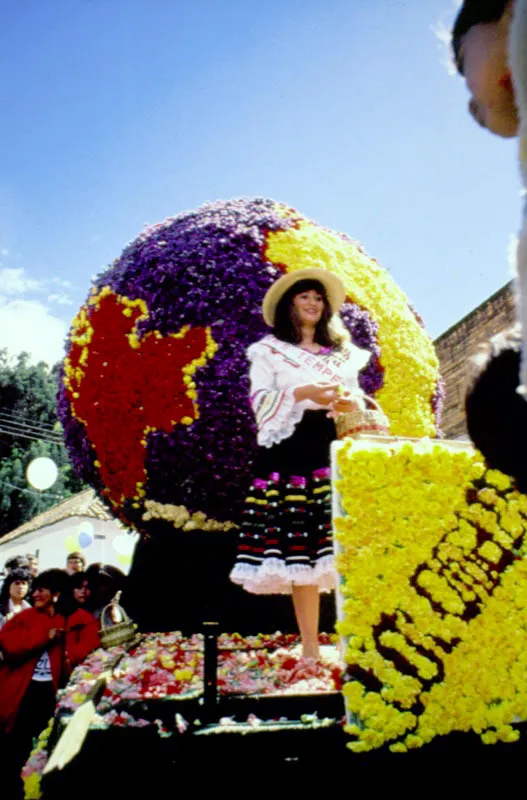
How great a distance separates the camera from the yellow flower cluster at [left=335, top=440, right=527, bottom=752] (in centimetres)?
205

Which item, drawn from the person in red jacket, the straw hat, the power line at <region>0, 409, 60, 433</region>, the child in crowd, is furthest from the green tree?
the child in crowd

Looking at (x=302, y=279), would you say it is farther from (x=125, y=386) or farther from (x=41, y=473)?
(x=41, y=473)

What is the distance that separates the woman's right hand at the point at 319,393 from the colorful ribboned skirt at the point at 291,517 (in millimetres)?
240

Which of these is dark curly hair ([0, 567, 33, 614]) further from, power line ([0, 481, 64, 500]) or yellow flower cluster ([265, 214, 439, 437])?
power line ([0, 481, 64, 500])

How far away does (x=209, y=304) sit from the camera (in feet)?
12.4

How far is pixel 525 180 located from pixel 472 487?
1749 mm

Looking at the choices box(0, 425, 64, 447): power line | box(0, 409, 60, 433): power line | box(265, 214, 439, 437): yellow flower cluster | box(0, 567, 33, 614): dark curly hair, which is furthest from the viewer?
box(0, 409, 60, 433): power line

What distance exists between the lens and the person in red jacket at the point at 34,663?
12.1 feet

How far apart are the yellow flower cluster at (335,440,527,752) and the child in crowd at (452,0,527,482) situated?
1.05 m

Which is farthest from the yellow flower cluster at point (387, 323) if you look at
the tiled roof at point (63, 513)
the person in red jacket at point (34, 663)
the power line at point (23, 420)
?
the power line at point (23, 420)

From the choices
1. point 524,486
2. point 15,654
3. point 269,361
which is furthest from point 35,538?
point 524,486

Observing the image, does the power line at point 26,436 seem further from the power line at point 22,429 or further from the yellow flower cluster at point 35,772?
the yellow flower cluster at point 35,772

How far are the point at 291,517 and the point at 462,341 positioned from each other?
21.4 ft

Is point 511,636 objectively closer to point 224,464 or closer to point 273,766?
point 273,766
